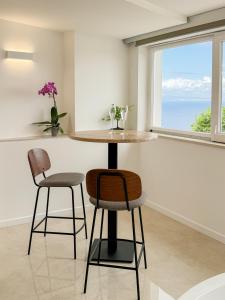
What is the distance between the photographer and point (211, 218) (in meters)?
3.48

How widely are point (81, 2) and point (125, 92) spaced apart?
172cm

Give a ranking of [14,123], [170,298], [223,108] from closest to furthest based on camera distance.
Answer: [170,298] → [223,108] → [14,123]

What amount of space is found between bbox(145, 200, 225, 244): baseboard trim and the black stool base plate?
0.88 metres

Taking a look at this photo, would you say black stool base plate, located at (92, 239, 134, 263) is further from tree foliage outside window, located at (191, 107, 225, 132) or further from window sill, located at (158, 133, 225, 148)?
tree foliage outside window, located at (191, 107, 225, 132)

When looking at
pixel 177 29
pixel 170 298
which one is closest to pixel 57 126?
pixel 177 29

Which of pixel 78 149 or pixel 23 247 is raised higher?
pixel 78 149

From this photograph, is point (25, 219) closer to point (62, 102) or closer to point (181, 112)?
point (62, 102)

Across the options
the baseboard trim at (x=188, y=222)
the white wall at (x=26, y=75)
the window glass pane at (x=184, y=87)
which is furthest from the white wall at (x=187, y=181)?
the white wall at (x=26, y=75)

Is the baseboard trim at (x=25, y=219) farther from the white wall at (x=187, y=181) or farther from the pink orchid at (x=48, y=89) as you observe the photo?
the pink orchid at (x=48, y=89)

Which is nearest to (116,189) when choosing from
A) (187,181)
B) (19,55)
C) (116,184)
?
(116,184)

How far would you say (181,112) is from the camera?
4.05m

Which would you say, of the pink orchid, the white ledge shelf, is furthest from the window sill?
the pink orchid

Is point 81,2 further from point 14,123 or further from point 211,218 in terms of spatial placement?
point 211,218

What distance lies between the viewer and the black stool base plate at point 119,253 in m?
2.85
